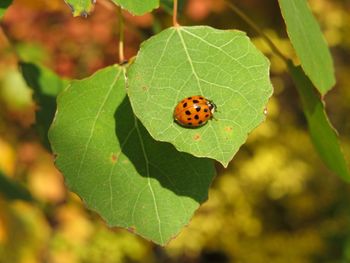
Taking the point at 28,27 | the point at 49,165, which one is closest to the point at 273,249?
the point at 49,165

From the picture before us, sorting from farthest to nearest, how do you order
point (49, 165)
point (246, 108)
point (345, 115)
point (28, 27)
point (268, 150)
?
point (345, 115) < point (268, 150) < point (28, 27) < point (49, 165) < point (246, 108)

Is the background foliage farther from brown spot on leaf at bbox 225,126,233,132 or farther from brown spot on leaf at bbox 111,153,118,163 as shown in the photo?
brown spot on leaf at bbox 225,126,233,132

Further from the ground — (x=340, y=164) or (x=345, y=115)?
(x=340, y=164)

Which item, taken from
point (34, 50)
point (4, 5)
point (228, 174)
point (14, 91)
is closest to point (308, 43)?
point (4, 5)

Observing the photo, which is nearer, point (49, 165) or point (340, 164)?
point (340, 164)

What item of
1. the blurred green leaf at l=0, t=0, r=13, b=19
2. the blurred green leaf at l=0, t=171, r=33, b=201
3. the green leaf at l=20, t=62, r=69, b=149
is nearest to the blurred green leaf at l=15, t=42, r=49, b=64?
the blurred green leaf at l=0, t=171, r=33, b=201

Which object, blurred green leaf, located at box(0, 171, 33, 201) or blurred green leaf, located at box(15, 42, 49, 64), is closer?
blurred green leaf, located at box(0, 171, 33, 201)

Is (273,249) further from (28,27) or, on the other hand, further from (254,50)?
(254,50)

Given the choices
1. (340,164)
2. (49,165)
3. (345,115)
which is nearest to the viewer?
(340,164)

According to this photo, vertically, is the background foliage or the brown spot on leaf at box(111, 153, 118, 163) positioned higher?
the brown spot on leaf at box(111, 153, 118, 163)
